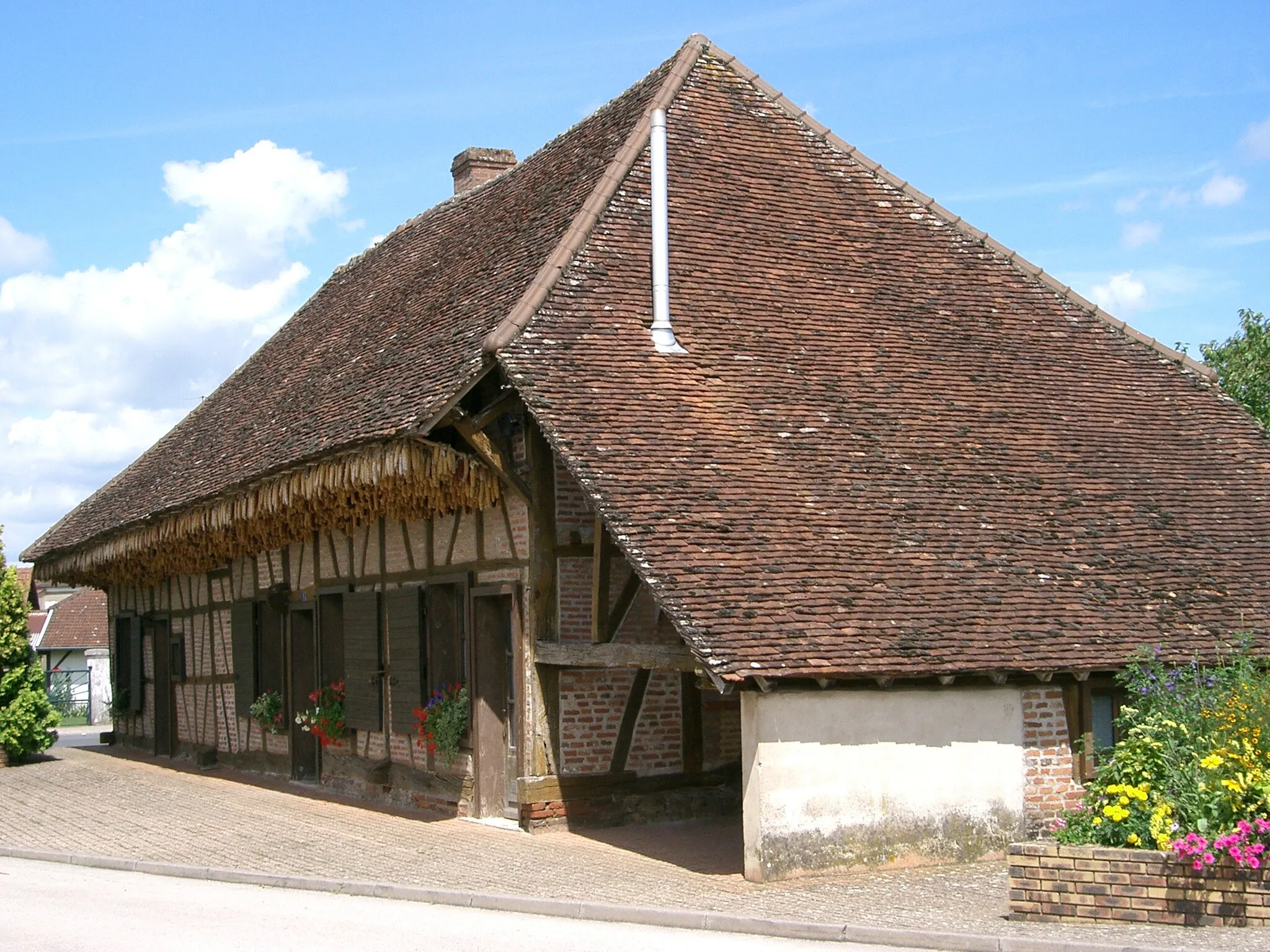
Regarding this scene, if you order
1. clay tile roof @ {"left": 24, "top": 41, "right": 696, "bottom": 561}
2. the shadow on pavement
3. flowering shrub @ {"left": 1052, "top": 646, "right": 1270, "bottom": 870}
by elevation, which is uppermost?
clay tile roof @ {"left": 24, "top": 41, "right": 696, "bottom": 561}

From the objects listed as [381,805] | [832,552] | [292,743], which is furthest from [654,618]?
[292,743]

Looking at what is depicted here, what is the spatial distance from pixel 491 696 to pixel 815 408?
12.7 feet

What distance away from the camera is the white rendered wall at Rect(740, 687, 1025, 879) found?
989 centimetres

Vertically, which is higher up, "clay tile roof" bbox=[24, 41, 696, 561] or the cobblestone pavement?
"clay tile roof" bbox=[24, 41, 696, 561]

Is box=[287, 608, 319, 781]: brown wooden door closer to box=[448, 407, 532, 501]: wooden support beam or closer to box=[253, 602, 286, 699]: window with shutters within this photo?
box=[253, 602, 286, 699]: window with shutters

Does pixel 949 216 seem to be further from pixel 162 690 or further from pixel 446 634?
pixel 162 690

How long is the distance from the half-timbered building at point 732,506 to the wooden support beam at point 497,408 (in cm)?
3

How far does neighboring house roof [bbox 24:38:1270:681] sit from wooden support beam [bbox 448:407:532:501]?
0.35 metres

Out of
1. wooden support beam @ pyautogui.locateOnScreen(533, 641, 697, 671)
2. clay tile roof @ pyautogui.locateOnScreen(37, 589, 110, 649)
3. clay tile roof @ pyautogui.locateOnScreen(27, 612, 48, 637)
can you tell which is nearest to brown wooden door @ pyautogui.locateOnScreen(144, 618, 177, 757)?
wooden support beam @ pyautogui.locateOnScreen(533, 641, 697, 671)

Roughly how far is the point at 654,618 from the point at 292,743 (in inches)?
268

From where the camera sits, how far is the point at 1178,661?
1096 centimetres

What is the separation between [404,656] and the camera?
46.7 ft

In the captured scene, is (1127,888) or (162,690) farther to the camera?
(162,690)

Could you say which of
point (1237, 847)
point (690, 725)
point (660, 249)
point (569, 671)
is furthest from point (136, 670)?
point (1237, 847)
